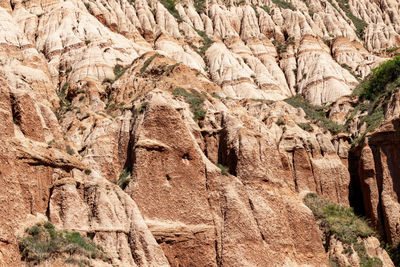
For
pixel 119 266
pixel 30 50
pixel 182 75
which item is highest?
pixel 30 50

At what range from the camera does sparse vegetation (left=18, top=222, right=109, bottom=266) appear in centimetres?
2261

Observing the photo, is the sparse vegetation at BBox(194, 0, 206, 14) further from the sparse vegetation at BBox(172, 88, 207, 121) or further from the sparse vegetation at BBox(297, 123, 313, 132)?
the sparse vegetation at BBox(172, 88, 207, 121)

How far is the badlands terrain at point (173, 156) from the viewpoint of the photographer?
1063 inches

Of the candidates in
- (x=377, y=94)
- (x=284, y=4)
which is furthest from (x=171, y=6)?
(x=377, y=94)

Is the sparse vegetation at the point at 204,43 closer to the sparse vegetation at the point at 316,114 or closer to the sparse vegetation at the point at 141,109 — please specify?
the sparse vegetation at the point at 316,114

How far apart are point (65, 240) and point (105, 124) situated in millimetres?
13518

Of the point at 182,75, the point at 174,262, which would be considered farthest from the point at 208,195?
the point at 182,75

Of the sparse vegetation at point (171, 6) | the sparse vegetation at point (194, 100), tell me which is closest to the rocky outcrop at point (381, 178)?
the sparse vegetation at point (194, 100)

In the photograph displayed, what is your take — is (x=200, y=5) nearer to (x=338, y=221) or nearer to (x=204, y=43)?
(x=204, y=43)

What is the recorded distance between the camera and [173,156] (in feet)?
109

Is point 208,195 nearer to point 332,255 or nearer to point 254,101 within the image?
point 332,255

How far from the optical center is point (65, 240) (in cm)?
2458

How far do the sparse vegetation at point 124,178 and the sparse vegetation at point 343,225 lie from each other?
46.3ft

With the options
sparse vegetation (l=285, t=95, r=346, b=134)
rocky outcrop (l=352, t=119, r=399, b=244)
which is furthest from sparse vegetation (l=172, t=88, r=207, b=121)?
sparse vegetation (l=285, t=95, r=346, b=134)
